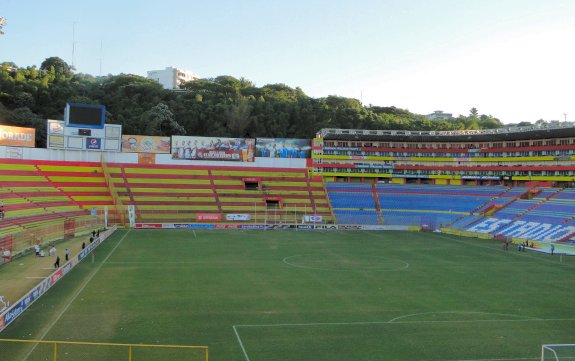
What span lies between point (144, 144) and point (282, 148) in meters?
21.2

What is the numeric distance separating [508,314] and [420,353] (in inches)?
316

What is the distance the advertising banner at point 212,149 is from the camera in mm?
75188

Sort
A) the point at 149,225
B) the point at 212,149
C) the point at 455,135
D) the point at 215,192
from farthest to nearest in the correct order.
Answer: the point at 455,135, the point at 212,149, the point at 215,192, the point at 149,225

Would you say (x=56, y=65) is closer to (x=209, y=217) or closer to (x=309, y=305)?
(x=209, y=217)

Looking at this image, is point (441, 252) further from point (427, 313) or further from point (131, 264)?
point (131, 264)

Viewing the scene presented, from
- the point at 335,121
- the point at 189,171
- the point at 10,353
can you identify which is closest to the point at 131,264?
the point at 10,353

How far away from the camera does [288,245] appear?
47.4 metres

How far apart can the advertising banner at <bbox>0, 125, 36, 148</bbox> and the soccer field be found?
3068 centimetres

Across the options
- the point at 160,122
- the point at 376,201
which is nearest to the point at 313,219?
the point at 376,201

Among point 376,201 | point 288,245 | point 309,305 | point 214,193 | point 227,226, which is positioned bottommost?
point 227,226

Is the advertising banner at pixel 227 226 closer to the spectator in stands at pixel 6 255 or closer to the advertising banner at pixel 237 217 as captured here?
the advertising banner at pixel 237 217

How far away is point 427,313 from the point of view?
23.3 metres

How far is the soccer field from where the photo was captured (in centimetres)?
1836

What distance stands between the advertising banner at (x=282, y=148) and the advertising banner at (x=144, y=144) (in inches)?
567
